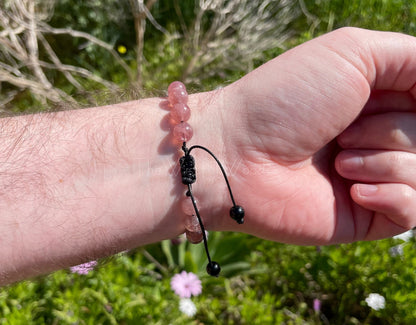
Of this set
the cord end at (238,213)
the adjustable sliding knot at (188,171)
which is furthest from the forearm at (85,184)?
the cord end at (238,213)

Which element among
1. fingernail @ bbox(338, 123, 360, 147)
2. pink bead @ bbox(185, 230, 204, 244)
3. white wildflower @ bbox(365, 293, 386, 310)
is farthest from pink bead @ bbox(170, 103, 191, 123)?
white wildflower @ bbox(365, 293, 386, 310)

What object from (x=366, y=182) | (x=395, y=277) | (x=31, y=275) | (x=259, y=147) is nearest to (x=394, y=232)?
(x=366, y=182)

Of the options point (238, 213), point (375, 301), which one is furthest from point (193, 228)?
point (375, 301)

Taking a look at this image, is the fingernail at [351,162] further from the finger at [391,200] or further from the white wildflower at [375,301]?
the white wildflower at [375,301]

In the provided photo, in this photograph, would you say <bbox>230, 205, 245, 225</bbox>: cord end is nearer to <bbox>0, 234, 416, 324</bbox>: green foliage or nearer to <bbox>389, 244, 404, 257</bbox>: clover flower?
<bbox>0, 234, 416, 324</bbox>: green foliage

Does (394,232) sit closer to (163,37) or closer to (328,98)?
(328,98)

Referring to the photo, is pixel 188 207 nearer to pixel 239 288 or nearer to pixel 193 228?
pixel 193 228

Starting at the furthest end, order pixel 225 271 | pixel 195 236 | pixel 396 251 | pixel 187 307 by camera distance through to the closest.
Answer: pixel 225 271 → pixel 396 251 → pixel 187 307 → pixel 195 236
